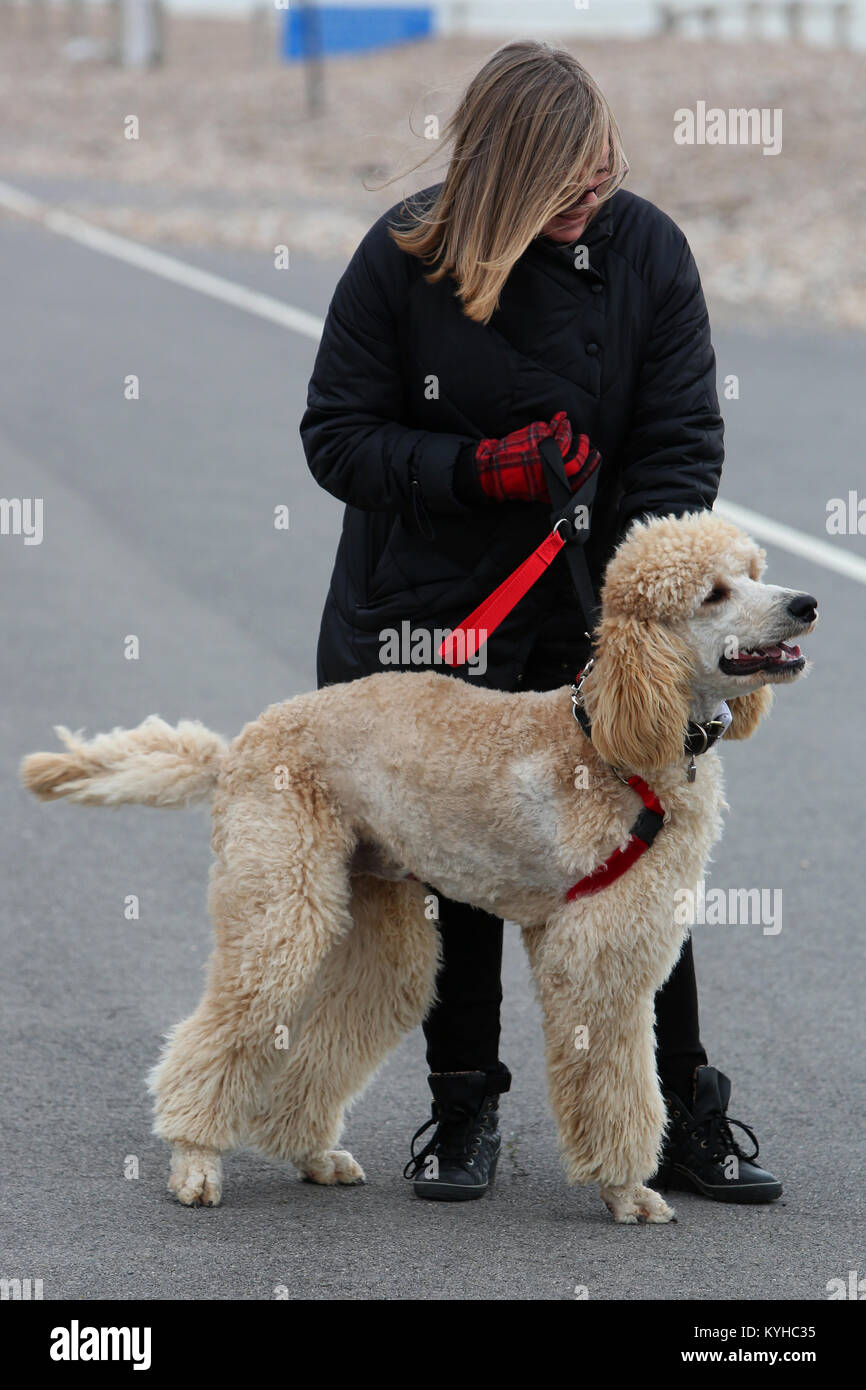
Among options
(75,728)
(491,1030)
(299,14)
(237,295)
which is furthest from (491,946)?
(299,14)

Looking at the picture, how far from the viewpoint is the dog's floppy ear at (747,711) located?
3979 millimetres

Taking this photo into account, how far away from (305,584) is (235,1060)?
5460mm

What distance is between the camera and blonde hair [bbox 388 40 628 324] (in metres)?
3.84

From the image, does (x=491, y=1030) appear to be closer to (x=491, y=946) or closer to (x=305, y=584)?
(x=491, y=946)

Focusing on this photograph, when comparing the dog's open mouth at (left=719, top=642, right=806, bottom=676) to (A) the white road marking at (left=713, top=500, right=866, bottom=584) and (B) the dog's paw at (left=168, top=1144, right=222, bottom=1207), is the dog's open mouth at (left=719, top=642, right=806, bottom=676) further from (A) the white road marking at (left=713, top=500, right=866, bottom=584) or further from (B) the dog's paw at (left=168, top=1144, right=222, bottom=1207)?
(A) the white road marking at (left=713, top=500, right=866, bottom=584)

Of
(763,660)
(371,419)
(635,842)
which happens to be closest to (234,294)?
(371,419)

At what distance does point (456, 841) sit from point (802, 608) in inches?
36.8

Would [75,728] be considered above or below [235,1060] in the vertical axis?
above

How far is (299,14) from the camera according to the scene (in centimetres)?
2706

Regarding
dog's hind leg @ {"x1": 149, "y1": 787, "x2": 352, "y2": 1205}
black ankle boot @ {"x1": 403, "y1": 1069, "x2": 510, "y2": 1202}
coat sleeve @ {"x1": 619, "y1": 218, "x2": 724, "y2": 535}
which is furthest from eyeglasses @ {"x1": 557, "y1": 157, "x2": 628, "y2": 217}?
black ankle boot @ {"x1": 403, "y1": 1069, "x2": 510, "y2": 1202}

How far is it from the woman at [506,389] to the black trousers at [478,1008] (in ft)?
0.33

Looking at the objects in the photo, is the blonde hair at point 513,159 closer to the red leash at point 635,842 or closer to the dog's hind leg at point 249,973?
the red leash at point 635,842

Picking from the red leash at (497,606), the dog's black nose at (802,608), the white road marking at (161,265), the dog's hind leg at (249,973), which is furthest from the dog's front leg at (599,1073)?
the white road marking at (161,265)

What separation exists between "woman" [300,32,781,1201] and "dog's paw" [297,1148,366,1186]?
0.18 metres
